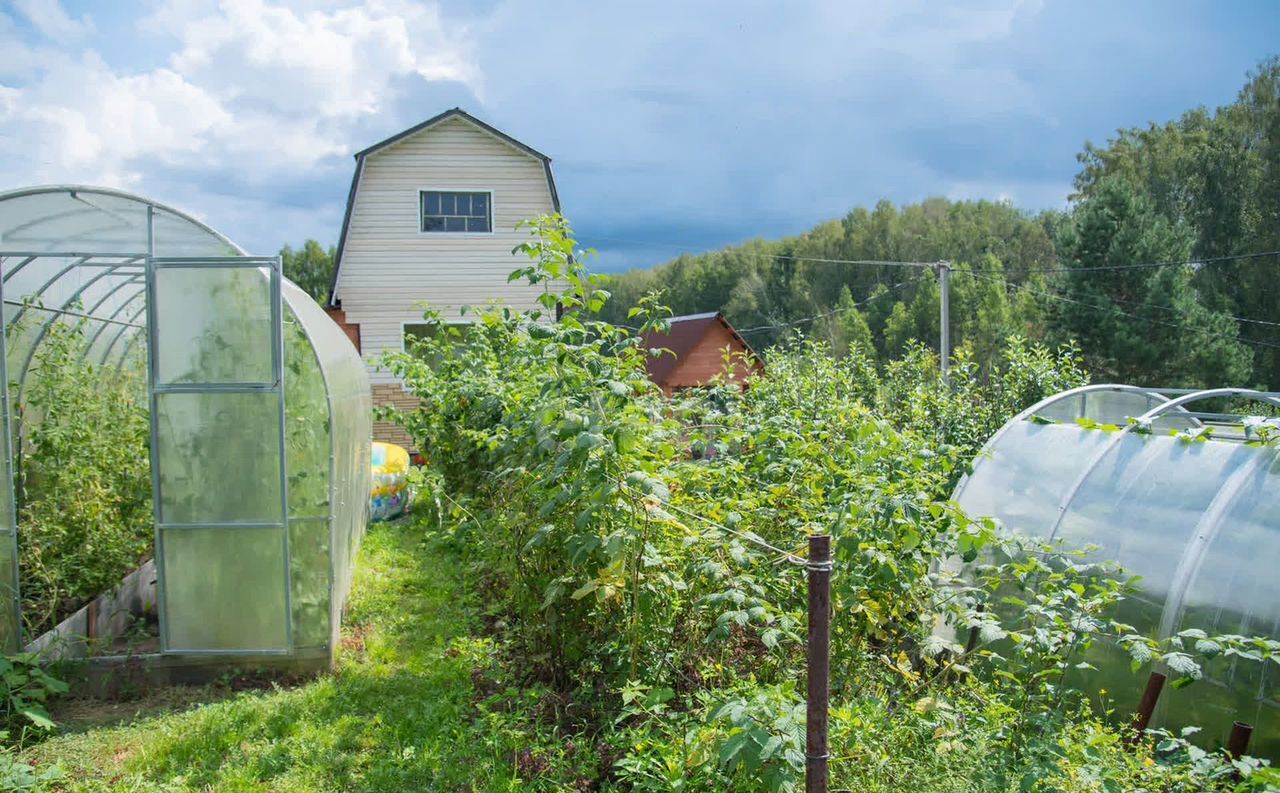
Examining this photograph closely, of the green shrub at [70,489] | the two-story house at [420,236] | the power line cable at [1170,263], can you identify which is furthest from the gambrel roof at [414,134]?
the power line cable at [1170,263]

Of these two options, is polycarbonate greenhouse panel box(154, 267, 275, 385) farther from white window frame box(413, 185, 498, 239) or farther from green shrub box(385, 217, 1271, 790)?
white window frame box(413, 185, 498, 239)

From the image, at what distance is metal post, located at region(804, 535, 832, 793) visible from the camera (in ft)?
9.23

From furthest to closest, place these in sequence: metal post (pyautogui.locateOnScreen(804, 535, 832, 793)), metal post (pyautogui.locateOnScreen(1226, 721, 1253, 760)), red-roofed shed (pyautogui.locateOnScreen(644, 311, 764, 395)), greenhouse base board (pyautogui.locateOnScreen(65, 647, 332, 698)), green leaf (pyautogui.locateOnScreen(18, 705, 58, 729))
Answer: red-roofed shed (pyautogui.locateOnScreen(644, 311, 764, 395)) → greenhouse base board (pyautogui.locateOnScreen(65, 647, 332, 698)) → green leaf (pyautogui.locateOnScreen(18, 705, 58, 729)) → metal post (pyautogui.locateOnScreen(1226, 721, 1253, 760)) → metal post (pyautogui.locateOnScreen(804, 535, 832, 793))

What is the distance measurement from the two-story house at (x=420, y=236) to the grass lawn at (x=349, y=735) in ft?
36.9

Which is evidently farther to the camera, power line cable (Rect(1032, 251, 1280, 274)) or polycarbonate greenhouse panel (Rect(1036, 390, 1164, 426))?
power line cable (Rect(1032, 251, 1280, 274))

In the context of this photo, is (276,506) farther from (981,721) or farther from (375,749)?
(981,721)

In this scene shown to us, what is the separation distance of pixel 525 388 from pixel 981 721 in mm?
3392

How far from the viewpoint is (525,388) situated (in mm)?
5695

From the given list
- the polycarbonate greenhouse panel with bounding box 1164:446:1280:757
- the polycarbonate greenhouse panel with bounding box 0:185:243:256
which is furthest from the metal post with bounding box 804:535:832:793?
the polycarbonate greenhouse panel with bounding box 0:185:243:256

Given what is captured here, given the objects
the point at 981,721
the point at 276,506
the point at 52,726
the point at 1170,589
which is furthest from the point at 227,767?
the point at 1170,589

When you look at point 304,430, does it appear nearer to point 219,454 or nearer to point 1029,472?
point 219,454

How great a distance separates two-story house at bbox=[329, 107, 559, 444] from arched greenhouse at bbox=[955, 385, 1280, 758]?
12072 mm

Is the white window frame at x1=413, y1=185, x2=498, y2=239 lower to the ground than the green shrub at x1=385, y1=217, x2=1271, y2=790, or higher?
higher

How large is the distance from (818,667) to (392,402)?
15.3 metres
